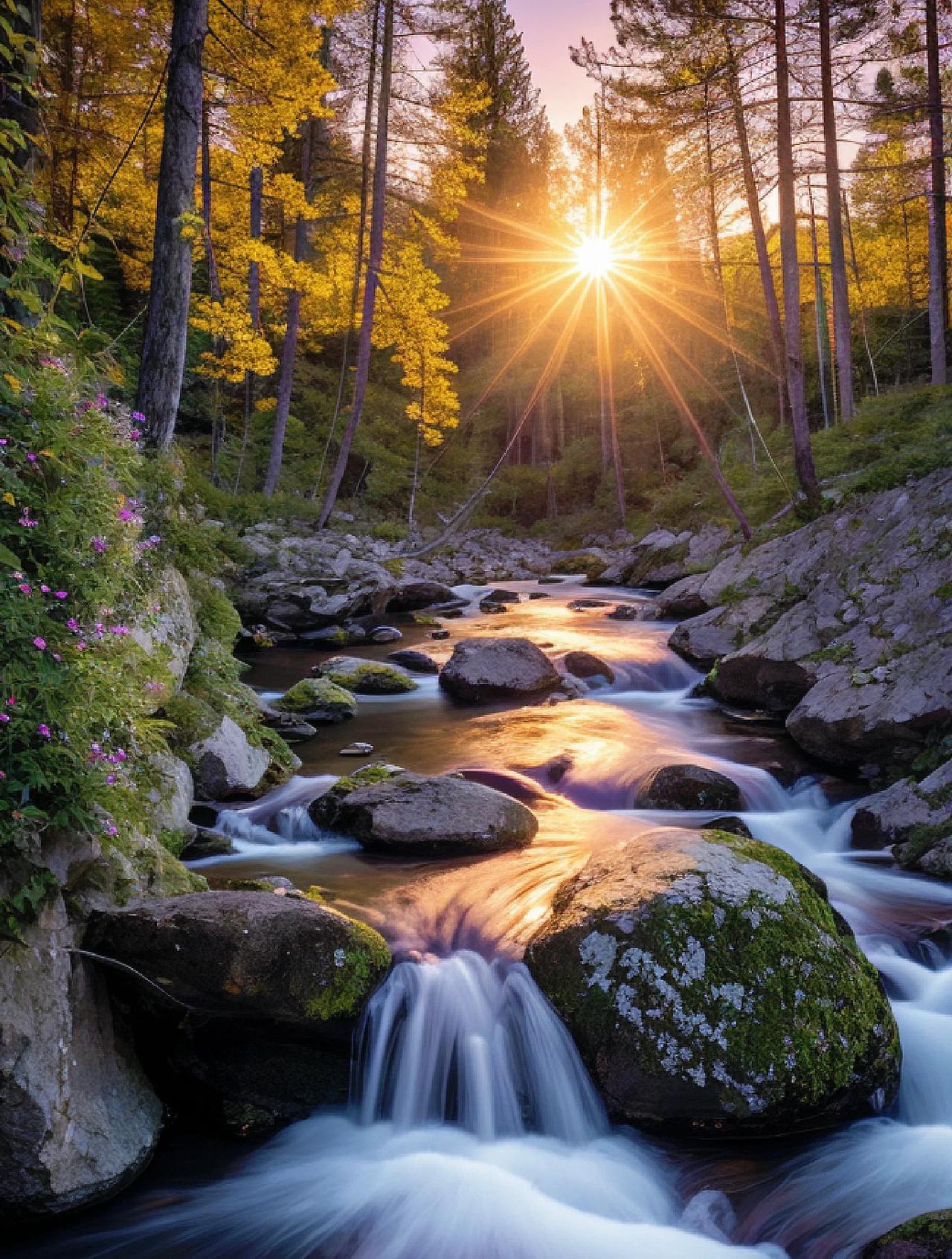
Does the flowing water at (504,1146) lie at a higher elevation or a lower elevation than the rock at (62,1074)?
lower

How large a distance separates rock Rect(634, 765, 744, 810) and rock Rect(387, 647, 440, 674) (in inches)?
237

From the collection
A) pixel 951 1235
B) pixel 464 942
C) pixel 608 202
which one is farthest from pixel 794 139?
pixel 608 202

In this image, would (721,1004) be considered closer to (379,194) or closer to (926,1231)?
(926,1231)

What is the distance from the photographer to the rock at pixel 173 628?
228 inches

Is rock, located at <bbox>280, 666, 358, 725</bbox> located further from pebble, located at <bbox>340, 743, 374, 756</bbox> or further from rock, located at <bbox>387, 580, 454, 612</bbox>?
rock, located at <bbox>387, 580, 454, 612</bbox>

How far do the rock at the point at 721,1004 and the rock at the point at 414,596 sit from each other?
50.4 ft

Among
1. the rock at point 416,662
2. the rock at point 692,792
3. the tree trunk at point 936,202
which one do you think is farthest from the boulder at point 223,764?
the tree trunk at point 936,202

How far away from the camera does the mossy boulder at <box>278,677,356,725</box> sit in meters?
10.2

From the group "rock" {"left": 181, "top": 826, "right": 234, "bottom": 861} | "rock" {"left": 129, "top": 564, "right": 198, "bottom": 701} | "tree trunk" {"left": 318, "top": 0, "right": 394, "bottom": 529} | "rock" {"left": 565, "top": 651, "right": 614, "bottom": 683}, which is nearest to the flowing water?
"rock" {"left": 181, "top": 826, "right": 234, "bottom": 861}

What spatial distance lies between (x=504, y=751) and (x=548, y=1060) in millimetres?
5076

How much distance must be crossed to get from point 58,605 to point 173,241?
5139 millimetres

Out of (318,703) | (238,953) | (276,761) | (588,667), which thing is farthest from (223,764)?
(588,667)

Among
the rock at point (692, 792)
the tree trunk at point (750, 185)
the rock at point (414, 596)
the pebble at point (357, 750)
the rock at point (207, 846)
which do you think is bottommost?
the rock at point (692, 792)

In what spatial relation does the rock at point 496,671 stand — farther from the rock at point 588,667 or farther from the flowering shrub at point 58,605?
the flowering shrub at point 58,605
